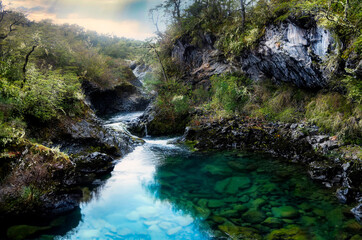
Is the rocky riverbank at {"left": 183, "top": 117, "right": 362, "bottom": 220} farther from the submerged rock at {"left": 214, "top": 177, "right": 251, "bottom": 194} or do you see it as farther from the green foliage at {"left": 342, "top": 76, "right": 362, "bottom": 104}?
the submerged rock at {"left": 214, "top": 177, "right": 251, "bottom": 194}

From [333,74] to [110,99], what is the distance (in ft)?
57.1

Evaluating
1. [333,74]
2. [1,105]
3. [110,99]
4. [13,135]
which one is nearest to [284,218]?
[333,74]

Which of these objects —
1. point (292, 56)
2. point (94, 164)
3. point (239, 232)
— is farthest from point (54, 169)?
point (292, 56)

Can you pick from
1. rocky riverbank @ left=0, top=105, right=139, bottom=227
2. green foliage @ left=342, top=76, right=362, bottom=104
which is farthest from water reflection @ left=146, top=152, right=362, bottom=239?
green foliage @ left=342, top=76, right=362, bottom=104

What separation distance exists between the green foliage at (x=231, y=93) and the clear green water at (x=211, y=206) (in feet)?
12.1

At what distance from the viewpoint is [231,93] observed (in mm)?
10297

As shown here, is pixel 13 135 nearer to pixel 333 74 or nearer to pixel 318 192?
pixel 318 192

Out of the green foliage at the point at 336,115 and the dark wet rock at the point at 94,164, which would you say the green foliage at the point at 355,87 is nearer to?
the green foliage at the point at 336,115

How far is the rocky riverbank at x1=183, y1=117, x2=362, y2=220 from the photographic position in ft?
15.7

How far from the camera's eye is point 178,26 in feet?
51.0

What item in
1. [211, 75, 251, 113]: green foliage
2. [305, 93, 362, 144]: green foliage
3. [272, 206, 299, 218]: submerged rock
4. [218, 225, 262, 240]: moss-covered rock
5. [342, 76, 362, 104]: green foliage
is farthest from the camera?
[211, 75, 251, 113]: green foliage

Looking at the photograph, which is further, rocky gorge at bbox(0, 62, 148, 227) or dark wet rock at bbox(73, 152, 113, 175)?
dark wet rock at bbox(73, 152, 113, 175)

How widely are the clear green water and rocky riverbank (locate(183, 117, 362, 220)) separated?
430 mm

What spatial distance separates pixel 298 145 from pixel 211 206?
4.17 m
